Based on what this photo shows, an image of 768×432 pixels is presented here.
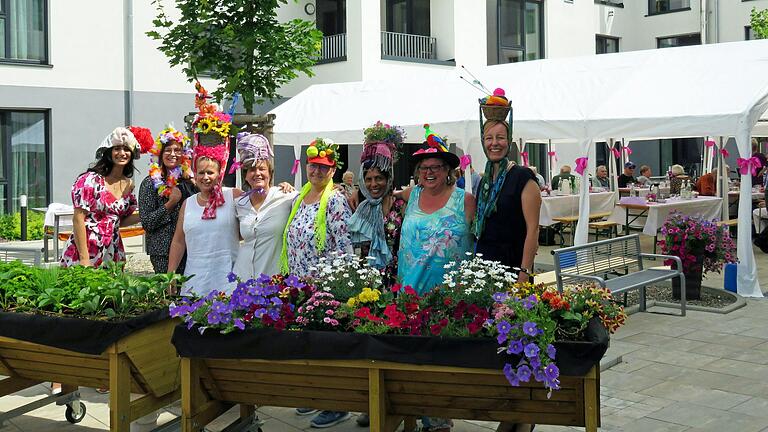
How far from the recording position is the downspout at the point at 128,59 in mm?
19094

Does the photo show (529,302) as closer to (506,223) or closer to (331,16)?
(506,223)

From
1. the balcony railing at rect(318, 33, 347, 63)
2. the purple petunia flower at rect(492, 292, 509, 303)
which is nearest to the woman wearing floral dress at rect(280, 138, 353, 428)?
the purple petunia flower at rect(492, 292, 509, 303)

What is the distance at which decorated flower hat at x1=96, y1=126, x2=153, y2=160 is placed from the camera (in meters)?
5.96

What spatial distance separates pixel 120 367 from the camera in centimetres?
440

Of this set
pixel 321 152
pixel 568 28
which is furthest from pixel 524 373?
pixel 568 28

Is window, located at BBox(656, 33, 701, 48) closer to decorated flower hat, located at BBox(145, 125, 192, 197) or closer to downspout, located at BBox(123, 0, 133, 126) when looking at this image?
downspout, located at BBox(123, 0, 133, 126)

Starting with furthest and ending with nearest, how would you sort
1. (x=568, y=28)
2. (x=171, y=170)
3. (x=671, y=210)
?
1. (x=568, y=28)
2. (x=671, y=210)
3. (x=171, y=170)

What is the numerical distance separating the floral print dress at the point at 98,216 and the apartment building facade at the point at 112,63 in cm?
1335

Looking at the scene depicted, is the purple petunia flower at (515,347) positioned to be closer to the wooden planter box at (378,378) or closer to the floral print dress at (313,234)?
the wooden planter box at (378,378)

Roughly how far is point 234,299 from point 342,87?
12769mm

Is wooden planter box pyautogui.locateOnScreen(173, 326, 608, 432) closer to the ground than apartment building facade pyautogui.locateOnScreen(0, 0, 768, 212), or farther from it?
closer to the ground

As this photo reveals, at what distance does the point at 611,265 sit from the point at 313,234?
5.14 m

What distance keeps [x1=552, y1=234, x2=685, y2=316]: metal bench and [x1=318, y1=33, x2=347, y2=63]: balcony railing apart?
43.5 feet

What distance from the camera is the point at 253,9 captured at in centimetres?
809
